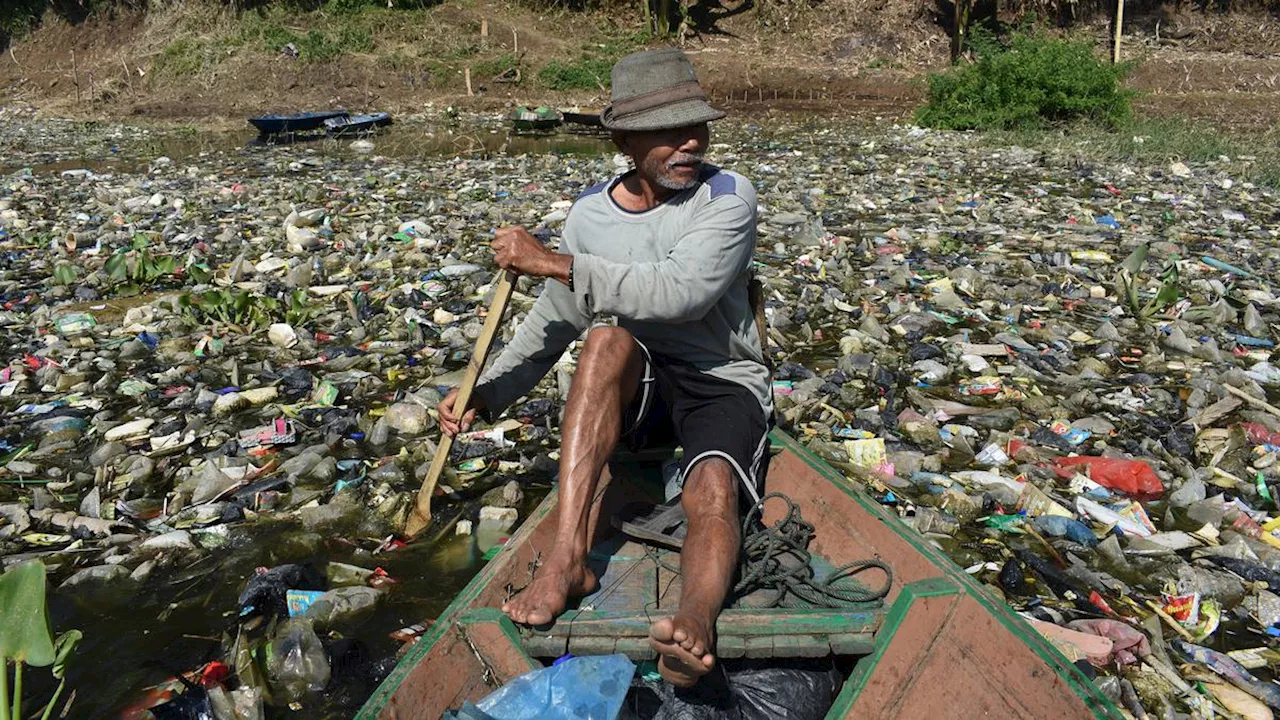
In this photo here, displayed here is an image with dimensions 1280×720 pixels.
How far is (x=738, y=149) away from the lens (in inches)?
583

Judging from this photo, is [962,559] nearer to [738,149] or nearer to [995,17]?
[738,149]

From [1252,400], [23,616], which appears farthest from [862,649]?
[1252,400]

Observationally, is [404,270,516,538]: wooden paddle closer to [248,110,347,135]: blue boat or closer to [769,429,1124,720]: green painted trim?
[769,429,1124,720]: green painted trim

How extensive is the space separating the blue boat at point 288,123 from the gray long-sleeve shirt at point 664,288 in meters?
16.5

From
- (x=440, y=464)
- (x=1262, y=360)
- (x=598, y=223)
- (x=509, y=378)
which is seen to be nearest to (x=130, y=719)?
(x=440, y=464)

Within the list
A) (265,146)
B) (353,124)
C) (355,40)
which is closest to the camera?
(265,146)

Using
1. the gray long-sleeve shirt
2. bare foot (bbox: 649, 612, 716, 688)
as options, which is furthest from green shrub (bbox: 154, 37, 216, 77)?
bare foot (bbox: 649, 612, 716, 688)

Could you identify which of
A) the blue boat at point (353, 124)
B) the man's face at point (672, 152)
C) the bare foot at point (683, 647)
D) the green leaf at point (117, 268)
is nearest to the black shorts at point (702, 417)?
the man's face at point (672, 152)

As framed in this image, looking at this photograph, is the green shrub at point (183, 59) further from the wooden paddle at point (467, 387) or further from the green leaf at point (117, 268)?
the wooden paddle at point (467, 387)

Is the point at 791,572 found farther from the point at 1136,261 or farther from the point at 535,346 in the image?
the point at 1136,261

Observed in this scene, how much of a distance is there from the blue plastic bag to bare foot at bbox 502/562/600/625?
7.8 inches

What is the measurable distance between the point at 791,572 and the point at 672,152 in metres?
1.41

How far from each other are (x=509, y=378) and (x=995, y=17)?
3093 centimetres

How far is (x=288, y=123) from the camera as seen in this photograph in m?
18.0
